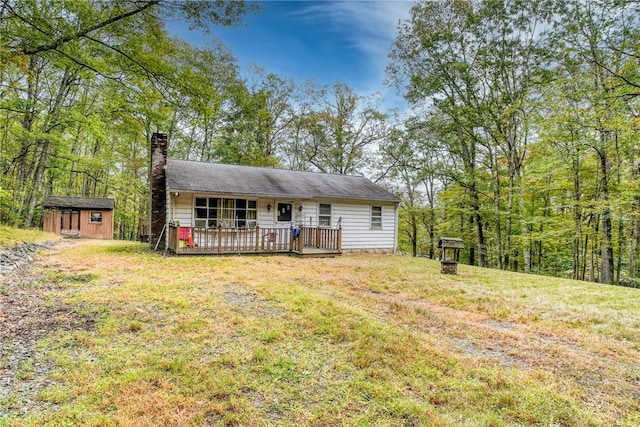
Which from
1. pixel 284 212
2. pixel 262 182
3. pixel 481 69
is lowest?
pixel 284 212

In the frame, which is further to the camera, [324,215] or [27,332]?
[324,215]

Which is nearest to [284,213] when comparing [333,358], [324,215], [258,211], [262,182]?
[258,211]

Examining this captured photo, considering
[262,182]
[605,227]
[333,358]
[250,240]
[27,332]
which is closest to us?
[333,358]

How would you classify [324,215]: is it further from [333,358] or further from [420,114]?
[333,358]

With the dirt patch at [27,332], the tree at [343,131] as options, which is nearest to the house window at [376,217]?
the tree at [343,131]

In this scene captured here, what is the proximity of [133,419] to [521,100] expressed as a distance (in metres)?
17.5

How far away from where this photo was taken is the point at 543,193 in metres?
17.2

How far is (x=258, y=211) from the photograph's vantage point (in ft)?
41.5

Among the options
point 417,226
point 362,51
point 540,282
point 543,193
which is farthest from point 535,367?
point 417,226

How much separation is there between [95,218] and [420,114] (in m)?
21.9

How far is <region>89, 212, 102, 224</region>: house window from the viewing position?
20.7 meters

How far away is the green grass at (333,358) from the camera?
95.9 inches

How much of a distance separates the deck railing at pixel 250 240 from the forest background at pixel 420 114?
380 centimetres

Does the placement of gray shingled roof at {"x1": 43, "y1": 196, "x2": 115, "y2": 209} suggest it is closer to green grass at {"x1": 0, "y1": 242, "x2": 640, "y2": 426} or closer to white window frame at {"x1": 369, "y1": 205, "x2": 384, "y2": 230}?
green grass at {"x1": 0, "y1": 242, "x2": 640, "y2": 426}
